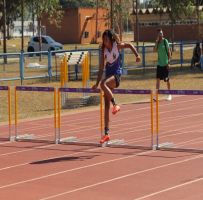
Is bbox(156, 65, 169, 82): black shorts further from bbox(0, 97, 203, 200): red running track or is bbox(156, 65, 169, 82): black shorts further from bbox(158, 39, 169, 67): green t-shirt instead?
bbox(0, 97, 203, 200): red running track

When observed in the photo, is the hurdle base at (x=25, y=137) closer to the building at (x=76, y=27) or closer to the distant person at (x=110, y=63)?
the distant person at (x=110, y=63)

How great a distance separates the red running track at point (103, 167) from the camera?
9195 millimetres

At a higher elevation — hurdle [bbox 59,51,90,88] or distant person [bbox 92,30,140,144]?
distant person [bbox 92,30,140,144]

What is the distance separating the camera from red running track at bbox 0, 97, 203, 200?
362 inches

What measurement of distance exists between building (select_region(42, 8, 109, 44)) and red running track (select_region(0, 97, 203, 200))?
68.1 meters

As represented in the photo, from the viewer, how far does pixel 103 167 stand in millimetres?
11055

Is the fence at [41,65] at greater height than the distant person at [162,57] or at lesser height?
lesser

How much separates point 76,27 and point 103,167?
→ 74405 millimetres

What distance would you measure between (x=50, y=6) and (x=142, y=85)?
2306cm

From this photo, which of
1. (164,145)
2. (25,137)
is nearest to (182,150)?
(164,145)

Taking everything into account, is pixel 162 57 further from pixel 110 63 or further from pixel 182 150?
pixel 182 150

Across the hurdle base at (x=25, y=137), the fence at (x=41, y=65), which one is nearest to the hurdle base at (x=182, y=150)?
the hurdle base at (x=25, y=137)

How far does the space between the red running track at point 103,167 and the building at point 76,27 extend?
2680 inches

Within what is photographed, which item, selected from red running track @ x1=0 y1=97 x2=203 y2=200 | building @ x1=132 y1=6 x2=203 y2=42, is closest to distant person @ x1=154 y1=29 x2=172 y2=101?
red running track @ x1=0 y1=97 x2=203 y2=200
